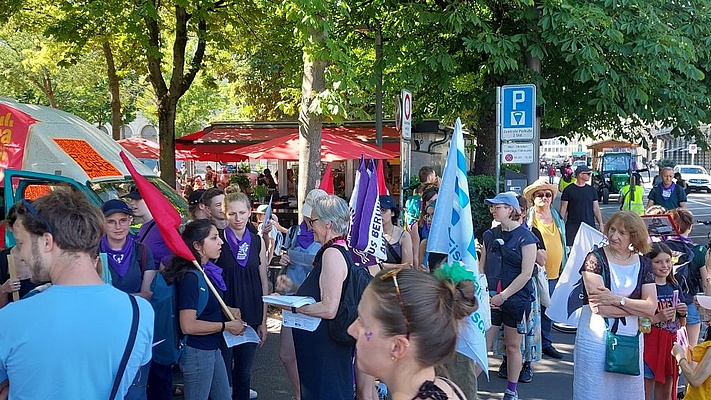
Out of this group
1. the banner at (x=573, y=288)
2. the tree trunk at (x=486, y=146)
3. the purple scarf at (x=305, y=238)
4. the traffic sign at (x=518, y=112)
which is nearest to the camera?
the banner at (x=573, y=288)

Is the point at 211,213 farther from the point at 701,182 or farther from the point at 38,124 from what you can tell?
the point at 701,182

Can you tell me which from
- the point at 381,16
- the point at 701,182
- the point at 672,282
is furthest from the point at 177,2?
the point at 701,182

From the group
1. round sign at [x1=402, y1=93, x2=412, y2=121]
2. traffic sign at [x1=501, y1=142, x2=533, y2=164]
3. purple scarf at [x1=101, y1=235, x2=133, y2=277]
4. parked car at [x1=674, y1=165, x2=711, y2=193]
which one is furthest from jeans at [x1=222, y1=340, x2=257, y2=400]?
parked car at [x1=674, y1=165, x2=711, y2=193]

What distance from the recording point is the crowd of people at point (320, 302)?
2049 millimetres

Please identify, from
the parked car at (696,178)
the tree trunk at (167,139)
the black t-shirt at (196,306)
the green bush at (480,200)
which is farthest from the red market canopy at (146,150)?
the parked car at (696,178)

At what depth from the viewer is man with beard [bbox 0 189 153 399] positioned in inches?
88.6

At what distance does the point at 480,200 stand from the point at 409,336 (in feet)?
36.7

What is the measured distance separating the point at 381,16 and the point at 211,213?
27.3 ft

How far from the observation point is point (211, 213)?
5.49 meters

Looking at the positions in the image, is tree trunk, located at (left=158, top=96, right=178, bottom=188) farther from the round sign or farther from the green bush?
the round sign

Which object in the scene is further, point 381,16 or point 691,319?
point 381,16

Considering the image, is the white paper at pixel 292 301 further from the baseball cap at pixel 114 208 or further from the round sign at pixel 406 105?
the round sign at pixel 406 105

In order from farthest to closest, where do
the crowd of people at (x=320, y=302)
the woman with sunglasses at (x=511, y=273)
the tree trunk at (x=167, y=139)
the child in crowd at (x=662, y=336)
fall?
the tree trunk at (x=167, y=139)
the woman with sunglasses at (x=511, y=273)
the child in crowd at (x=662, y=336)
the crowd of people at (x=320, y=302)

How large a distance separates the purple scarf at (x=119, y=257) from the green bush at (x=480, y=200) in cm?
904
